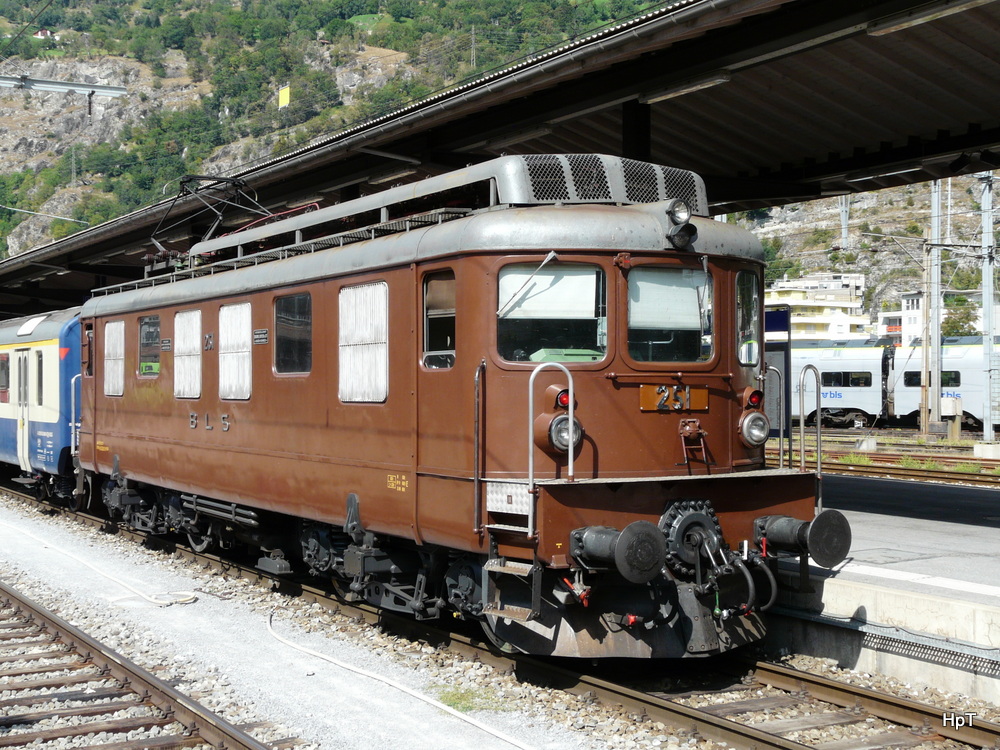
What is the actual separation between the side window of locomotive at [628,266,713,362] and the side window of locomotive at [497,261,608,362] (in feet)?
0.86

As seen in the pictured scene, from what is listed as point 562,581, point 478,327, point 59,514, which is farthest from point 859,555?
point 59,514

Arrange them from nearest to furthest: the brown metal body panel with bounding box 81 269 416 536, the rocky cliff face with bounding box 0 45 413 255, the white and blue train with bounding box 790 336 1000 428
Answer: the brown metal body panel with bounding box 81 269 416 536 → the white and blue train with bounding box 790 336 1000 428 → the rocky cliff face with bounding box 0 45 413 255

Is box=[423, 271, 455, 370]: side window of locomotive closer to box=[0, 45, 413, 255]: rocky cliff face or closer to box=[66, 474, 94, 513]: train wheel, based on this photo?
box=[66, 474, 94, 513]: train wheel

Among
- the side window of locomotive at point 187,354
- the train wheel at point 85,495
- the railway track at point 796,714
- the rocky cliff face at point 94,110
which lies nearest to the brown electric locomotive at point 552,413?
the railway track at point 796,714

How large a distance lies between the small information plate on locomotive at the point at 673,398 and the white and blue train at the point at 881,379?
34.7m

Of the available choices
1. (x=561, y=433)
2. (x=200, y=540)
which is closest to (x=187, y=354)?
(x=200, y=540)

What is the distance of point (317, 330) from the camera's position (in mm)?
9391

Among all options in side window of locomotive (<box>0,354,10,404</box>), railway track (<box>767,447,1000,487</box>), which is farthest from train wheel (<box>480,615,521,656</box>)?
side window of locomotive (<box>0,354,10,404</box>)

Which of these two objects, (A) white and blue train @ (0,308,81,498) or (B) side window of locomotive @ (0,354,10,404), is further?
(B) side window of locomotive @ (0,354,10,404)

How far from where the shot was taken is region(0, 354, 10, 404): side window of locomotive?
20.1m

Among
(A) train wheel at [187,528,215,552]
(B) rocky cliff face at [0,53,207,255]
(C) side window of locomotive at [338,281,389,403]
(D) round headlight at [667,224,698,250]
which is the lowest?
(A) train wheel at [187,528,215,552]

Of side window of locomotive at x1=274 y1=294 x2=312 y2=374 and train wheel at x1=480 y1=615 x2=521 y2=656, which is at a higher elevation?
side window of locomotive at x1=274 y1=294 x2=312 y2=374

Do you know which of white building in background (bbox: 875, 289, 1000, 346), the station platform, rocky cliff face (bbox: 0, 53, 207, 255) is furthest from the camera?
rocky cliff face (bbox: 0, 53, 207, 255)

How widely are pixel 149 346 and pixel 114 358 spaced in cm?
143
